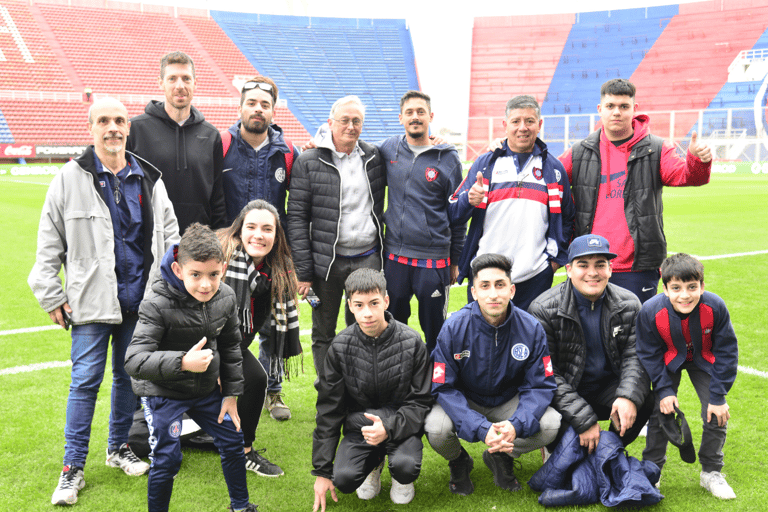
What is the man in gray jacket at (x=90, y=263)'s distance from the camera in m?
3.45

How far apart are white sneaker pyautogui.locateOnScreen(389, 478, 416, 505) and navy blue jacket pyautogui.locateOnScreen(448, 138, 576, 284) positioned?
1665mm

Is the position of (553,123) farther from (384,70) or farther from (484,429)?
(484,429)

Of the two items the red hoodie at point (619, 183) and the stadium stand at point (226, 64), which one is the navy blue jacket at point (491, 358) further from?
the stadium stand at point (226, 64)

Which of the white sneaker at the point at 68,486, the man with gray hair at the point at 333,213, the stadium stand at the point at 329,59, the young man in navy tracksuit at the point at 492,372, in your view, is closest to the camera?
the white sneaker at the point at 68,486

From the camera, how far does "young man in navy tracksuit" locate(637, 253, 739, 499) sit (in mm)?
3357

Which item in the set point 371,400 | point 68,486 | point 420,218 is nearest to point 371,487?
point 371,400

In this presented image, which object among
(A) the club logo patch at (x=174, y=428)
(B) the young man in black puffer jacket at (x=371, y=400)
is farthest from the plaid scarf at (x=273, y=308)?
(A) the club logo patch at (x=174, y=428)

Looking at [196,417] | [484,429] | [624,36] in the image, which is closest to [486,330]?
[484,429]

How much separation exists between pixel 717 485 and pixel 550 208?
197cm

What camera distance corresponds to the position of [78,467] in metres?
3.46

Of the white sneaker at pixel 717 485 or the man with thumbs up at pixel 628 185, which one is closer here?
the white sneaker at pixel 717 485

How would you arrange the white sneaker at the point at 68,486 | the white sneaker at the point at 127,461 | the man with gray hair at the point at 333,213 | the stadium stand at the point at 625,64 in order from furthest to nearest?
the stadium stand at the point at 625,64 < the man with gray hair at the point at 333,213 < the white sneaker at the point at 127,461 < the white sneaker at the point at 68,486

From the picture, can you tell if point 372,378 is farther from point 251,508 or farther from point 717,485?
point 717,485

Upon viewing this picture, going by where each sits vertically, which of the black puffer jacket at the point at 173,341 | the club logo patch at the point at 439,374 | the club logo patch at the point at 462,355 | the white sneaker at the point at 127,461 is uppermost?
the black puffer jacket at the point at 173,341
